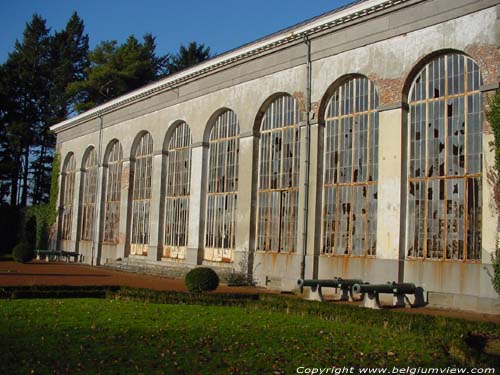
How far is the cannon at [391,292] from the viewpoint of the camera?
51.4 feet

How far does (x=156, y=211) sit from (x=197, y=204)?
13.1 feet

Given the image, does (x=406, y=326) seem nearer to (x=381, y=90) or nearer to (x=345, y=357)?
(x=345, y=357)

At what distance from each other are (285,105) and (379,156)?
575 centimetres

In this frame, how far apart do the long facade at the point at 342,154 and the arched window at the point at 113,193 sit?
3833 mm

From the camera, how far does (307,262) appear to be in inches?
827

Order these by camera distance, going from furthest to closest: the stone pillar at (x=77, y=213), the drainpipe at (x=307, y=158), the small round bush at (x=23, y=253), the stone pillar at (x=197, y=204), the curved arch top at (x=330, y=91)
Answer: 1. the stone pillar at (x=77, y=213)
2. the small round bush at (x=23, y=253)
3. the stone pillar at (x=197, y=204)
4. the drainpipe at (x=307, y=158)
5. the curved arch top at (x=330, y=91)

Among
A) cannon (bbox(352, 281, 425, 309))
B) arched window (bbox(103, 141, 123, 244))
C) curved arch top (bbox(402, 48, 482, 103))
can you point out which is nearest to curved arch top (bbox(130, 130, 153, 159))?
arched window (bbox(103, 141, 123, 244))

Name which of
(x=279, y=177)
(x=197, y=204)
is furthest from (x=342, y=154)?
(x=197, y=204)

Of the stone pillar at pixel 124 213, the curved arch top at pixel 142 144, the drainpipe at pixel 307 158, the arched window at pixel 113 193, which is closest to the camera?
the drainpipe at pixel 307 158

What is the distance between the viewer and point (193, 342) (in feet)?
30.8

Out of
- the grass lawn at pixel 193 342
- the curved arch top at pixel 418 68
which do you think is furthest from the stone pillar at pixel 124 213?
the grass lawn at pixel 193 342

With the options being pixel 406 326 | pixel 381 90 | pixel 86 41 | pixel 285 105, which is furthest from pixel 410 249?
pixel 86 41

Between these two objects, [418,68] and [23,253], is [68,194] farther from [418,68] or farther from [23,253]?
[418,68]

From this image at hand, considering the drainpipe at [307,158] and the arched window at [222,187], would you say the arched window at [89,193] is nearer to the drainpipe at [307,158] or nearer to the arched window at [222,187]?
the arched window at [222,187]
